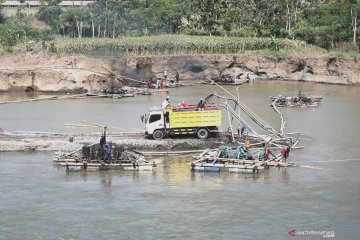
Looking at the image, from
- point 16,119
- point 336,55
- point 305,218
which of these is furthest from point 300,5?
point 305,218

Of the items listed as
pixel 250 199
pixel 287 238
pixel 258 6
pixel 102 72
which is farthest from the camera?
pixel 258 6

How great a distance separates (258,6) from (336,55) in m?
15.5

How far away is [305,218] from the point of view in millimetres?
31672

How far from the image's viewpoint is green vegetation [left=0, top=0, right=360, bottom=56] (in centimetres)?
8319

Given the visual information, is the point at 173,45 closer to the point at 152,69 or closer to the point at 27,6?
the point at 152,69

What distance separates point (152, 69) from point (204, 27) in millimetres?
17495

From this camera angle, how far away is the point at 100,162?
128 ft

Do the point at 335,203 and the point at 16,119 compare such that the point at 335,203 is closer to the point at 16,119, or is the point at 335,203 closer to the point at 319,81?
the point at 16,119

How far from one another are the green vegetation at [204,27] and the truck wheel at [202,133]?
3706cm

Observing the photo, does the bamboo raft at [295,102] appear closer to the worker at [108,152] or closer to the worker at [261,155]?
the worker at [261,155]

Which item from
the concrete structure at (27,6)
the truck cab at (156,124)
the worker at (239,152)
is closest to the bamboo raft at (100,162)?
the worker at (239,152)

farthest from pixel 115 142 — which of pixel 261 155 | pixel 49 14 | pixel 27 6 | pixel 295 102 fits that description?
pixel 27 6

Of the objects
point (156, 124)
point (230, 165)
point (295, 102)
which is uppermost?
point (295, 102)

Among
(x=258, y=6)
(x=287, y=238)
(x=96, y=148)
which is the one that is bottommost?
(x=287, y=238)
